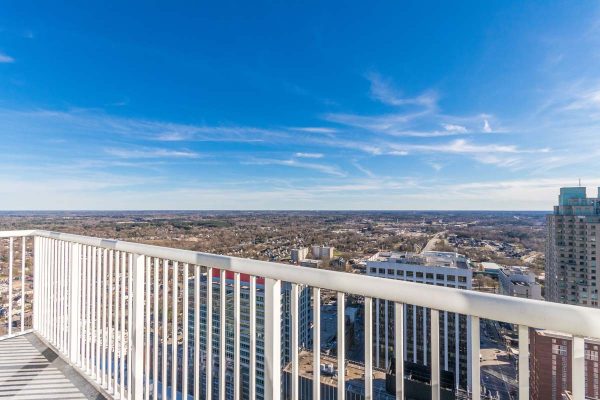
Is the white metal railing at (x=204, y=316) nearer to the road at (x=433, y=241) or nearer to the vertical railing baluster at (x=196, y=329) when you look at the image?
the vertical railing baluster at (x=196, y=329)

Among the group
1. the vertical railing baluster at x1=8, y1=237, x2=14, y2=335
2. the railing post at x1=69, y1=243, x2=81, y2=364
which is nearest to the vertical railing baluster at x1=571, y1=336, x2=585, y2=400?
the railing post at x1=69, y1=243, x2=81, y2=364

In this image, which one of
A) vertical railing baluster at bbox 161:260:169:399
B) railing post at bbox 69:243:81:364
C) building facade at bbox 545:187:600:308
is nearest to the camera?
vertical railing baluster at bbox 161:260:169:399

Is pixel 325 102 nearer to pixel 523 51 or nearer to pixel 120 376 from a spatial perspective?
pixel 523 51

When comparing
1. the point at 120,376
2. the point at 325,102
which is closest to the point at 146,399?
the point at 120,376

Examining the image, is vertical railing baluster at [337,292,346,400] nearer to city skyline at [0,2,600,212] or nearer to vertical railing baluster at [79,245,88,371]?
vertical railing baluster at [79,245,88,371]

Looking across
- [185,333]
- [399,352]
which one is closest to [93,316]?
[185,333]

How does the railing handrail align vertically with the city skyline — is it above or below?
below

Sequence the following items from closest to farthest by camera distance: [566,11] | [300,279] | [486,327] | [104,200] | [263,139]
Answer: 1. [486,327]
2. [300,279]
3. [566,11]
4. [263,139]
5. [104,200]
